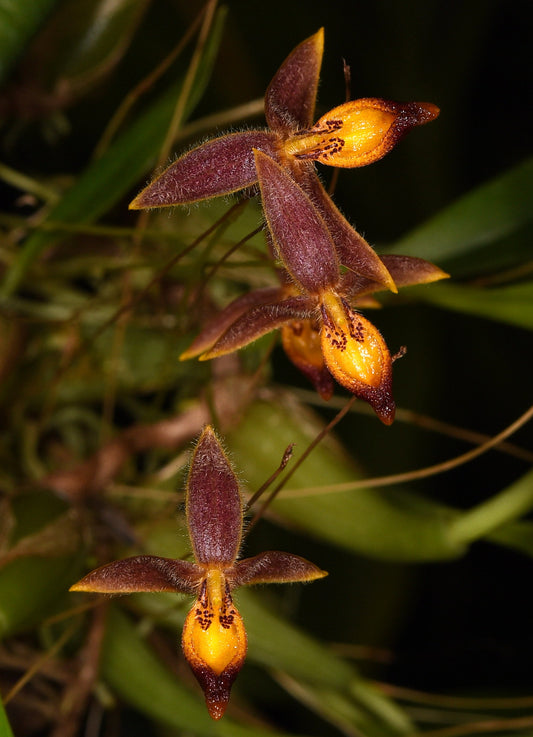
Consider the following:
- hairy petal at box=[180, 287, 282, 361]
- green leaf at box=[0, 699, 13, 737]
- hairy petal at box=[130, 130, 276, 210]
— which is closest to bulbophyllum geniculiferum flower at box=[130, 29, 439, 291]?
hairy petal at box=[130, 130, 276, 210]

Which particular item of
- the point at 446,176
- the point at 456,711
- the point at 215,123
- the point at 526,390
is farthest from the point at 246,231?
the point at 456,711

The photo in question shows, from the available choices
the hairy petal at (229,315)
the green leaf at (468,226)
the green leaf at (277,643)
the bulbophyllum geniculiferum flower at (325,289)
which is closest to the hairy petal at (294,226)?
the bulbophyllum geniculiferum flower at (325,289)

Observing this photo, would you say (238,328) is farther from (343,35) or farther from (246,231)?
(343,35)

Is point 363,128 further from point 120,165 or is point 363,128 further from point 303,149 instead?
point 120,165

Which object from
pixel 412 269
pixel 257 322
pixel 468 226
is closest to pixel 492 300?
pixel 468 226

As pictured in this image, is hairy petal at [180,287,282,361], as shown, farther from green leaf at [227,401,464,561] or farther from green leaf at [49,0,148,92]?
green leaf at [49,0,148,92]

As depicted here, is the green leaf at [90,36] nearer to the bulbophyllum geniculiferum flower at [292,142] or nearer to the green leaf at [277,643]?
the bulbophyllum geniculiferum flower at [292,142]
